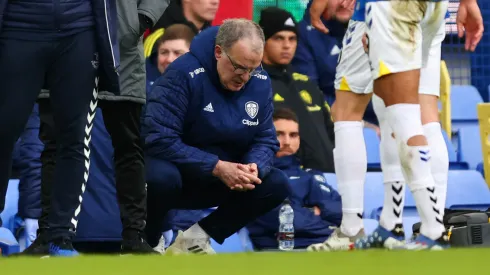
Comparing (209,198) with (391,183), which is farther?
(209,198)

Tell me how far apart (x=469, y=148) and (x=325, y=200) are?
1.92m

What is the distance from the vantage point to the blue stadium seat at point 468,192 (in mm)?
8078

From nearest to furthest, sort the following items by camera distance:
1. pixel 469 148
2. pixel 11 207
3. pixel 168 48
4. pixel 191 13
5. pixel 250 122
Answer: pixel 250 122
pixel 11 207
pixel 168 48
pixel 191 13
pixel 469 148

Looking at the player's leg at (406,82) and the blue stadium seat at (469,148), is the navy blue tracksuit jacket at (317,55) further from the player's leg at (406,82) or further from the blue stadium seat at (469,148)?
the player's leg at (406,82)

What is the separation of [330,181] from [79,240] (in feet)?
6.77

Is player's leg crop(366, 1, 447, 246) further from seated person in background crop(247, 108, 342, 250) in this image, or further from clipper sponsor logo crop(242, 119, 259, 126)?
seated person in background crop(247, 108, 342, 250)

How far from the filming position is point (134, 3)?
5.76 meters

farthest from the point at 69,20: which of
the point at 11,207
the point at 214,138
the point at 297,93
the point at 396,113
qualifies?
the point at 297,93

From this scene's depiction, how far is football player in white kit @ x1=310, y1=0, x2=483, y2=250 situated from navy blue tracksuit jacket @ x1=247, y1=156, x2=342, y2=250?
1.37 meters

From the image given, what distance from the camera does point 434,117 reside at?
17.8ft

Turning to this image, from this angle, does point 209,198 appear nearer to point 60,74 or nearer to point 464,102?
point 60,74

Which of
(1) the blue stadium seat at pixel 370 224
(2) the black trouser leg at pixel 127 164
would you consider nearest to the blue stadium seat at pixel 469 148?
(1) the blue stadium seat at pixel 370 224

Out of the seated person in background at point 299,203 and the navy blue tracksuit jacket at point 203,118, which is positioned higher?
the navy blue tracksuit jacket at point 203,118

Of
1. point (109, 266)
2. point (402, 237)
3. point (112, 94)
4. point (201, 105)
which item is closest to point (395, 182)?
point (402, 237)
